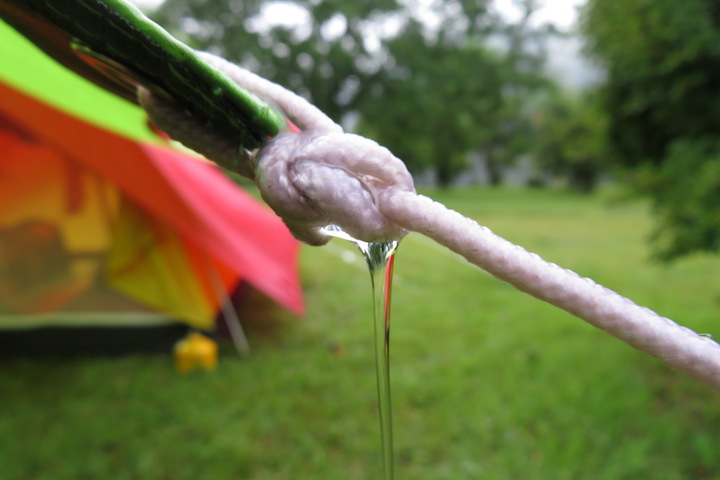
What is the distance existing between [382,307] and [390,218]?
0.09 metres

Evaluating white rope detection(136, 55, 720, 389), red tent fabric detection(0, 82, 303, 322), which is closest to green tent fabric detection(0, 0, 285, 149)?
white rope detection(136, 55, 720, 389)

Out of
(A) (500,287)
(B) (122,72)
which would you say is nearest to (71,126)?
(B) (122,72)

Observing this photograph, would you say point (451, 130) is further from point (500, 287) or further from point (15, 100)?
point (15, 100)

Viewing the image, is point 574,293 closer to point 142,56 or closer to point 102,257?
point 142,56

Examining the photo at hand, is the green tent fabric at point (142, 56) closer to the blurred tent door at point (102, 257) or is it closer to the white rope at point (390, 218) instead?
the white rope at point (390, 218)

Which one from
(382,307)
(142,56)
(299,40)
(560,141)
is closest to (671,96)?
(382,307)

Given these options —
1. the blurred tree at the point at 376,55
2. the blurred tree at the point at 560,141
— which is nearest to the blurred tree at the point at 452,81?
the blurred tree at the point at 376,55

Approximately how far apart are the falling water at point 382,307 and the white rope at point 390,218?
2cm

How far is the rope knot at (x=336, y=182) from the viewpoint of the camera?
0.28 m

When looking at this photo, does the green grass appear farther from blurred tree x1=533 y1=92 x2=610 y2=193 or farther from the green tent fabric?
blurred tree x1=533 y1=92 x2=610 y2=193

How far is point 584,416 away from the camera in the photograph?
5.44 feet

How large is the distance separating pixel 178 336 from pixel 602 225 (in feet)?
→ 21.2

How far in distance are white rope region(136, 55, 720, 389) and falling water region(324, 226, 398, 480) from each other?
2cm

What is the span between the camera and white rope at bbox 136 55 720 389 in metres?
0.24
